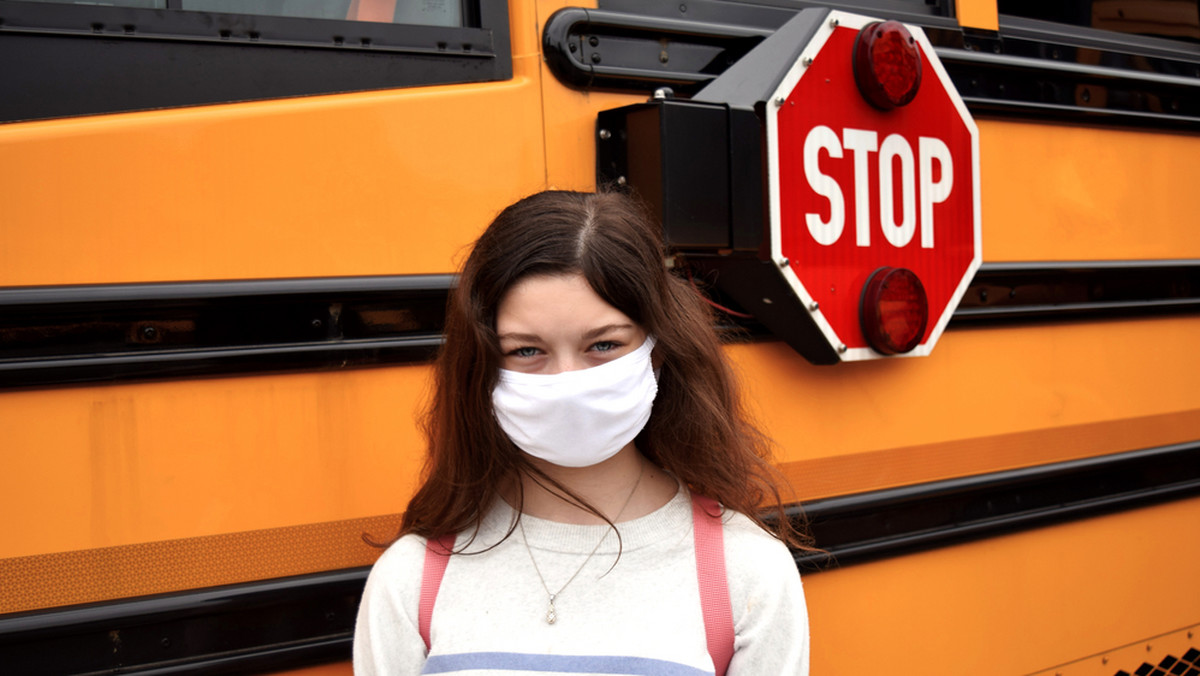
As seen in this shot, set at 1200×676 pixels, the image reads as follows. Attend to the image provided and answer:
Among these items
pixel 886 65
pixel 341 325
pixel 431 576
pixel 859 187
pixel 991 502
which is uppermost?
pixel 886 65

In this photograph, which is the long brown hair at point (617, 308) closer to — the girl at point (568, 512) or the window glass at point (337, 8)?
the girl at point (568, 512)

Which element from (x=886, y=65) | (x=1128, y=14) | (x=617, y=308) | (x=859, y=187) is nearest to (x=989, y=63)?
(x=886, y=65)

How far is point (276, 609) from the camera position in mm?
1248

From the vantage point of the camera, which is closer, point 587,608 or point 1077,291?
point 587,608

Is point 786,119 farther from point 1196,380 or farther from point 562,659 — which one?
point 1196,380

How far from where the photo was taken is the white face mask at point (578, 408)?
3.33ft

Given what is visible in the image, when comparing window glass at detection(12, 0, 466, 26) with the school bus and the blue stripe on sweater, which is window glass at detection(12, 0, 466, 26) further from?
the blue stripe on sweater

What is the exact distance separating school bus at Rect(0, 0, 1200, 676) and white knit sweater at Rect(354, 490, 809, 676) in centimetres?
25

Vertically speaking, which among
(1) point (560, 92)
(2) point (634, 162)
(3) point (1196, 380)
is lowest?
(3) point (1196, 380)

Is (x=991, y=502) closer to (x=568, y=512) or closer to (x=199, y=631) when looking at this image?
(x=568, y=512)

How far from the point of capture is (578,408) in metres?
1.02

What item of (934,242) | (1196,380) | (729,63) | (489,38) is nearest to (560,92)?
(489,38)

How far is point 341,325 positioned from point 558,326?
39cm

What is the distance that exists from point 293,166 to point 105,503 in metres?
0.47
